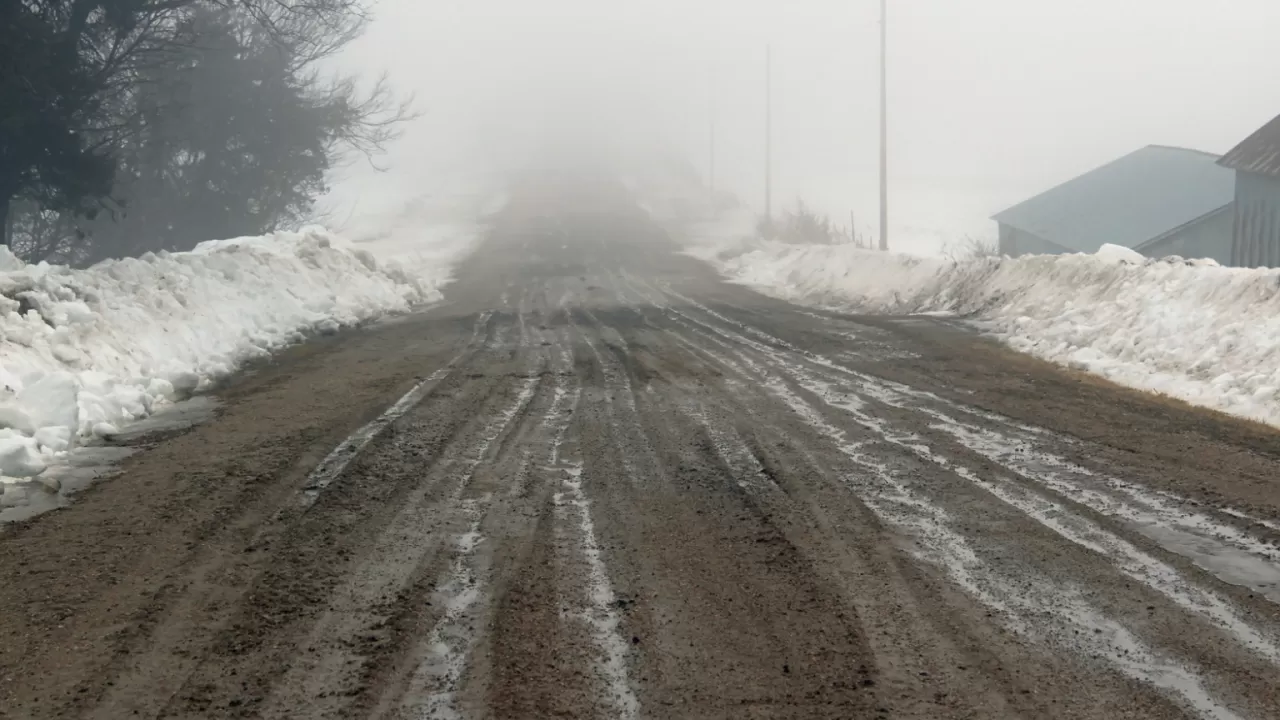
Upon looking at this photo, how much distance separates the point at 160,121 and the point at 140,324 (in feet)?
45.5

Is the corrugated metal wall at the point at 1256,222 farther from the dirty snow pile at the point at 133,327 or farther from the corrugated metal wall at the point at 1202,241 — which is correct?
the dirty snow pile at the point at 133,327

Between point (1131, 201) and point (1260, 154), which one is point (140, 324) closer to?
point (1260, 154)

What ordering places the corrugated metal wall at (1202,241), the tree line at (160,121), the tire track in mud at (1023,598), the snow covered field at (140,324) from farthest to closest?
the corrugated metal wall at (1202,241) < the tree line at (160,121) < the snow covered field at (140,324) < the tire track in mud at (1023,598)

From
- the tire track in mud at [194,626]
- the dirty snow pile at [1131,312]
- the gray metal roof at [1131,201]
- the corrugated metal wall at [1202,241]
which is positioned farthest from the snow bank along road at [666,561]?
the gray metal roof at [1131,201]

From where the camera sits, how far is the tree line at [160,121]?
17.1 meters

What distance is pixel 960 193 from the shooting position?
282ft

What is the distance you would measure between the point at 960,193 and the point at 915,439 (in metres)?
83.4

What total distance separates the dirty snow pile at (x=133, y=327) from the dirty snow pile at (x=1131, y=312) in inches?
391

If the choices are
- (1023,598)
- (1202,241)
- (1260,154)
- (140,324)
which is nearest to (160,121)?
(140,324)

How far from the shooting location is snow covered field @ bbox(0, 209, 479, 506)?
7.88 meters

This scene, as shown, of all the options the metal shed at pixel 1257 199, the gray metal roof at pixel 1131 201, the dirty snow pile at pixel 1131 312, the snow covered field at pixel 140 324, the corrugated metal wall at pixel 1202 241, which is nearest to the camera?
the snow covered field at pixel 140 324

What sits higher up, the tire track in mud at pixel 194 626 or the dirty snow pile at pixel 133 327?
the dirty snow pile at pixel 133 327

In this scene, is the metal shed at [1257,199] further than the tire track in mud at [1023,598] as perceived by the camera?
Yes

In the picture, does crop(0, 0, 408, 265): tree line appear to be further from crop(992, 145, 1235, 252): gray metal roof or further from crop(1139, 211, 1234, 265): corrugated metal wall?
crop(1139, 211, 1234, 265): corrugated metal wall
